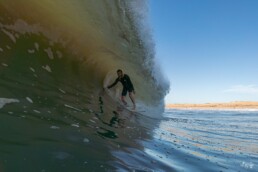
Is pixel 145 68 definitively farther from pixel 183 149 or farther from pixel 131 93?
pixel 183 149

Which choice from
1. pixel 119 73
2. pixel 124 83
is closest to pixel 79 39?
pixel 119 73

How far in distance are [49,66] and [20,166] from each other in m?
4.34

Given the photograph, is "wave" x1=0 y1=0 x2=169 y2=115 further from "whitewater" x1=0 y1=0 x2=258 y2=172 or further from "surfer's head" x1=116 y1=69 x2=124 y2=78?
"surfer's head" x1=116 y1=69 x2=124 y2=78

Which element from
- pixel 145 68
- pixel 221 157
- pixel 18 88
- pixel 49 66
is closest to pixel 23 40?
pixel 49 66

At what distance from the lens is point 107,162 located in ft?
13.8

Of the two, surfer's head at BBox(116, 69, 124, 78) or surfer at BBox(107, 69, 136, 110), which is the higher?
surfer's head at BBox(116, 69, 124, 78)

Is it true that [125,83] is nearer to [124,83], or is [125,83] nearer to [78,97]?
[124,83]

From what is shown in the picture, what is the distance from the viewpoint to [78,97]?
758cm

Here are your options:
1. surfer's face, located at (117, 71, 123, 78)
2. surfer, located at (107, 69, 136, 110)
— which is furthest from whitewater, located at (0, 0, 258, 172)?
surfer's face, located at (117, 71, 123, 78)

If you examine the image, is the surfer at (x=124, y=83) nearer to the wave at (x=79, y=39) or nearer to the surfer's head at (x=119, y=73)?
the surfer's head at (x=119, y=73)

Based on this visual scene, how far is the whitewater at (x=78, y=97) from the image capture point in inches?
164

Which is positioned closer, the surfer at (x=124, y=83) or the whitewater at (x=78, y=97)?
the whitewater at (x=78, y=97)

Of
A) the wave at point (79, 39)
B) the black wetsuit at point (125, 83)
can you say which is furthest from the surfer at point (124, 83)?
the wave at point (79, 39)

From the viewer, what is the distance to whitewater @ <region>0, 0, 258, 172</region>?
164 inches
